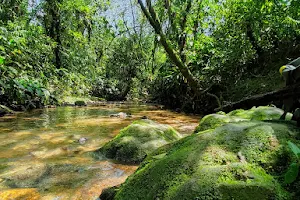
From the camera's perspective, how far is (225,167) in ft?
5.91

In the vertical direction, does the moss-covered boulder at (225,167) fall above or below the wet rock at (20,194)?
above

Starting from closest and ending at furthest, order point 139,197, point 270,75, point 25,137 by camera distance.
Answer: point 139,197 → point 25,137 → point 270,75

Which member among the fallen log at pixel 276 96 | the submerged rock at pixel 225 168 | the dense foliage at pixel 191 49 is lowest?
Answer: the submerged rock at pixel 225 168

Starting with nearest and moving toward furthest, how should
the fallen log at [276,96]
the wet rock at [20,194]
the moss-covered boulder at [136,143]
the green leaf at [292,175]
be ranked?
the green leaf at [292,175] < the fallen log at [276,96] < the wet rock at [20,194] < the moss-covered boulder at [136,143]

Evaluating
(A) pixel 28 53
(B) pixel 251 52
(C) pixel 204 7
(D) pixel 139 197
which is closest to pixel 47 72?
(A) pixel 28 53

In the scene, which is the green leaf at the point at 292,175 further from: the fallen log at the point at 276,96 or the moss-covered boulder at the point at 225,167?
the fallen log at the point at 276,96

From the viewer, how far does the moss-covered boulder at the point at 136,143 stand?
4117mm

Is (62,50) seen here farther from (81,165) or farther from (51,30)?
(81,165)

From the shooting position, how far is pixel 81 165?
152 inches

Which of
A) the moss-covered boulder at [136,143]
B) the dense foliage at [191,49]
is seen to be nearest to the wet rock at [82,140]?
the moss-covered boulder at [136,143]

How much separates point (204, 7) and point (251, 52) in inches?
126

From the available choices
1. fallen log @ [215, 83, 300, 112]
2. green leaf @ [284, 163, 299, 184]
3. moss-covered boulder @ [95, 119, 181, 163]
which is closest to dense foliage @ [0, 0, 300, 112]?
moss-covered boulder @ [95, 119, 181, 163]

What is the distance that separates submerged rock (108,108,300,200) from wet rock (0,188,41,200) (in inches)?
45.7

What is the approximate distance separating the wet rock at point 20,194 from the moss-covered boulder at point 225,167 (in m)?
1.19
